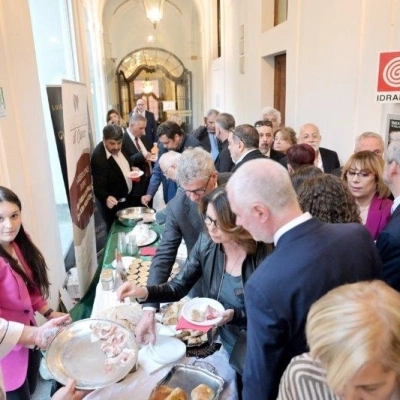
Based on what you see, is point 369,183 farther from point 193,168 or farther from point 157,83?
point 157,83

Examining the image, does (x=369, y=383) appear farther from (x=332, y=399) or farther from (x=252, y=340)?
(x=252, y=340)

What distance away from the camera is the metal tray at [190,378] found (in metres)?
1.39

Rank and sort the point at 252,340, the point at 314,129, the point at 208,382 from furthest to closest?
the point at 314,129 → the point at 208,382 → the point at 252,340

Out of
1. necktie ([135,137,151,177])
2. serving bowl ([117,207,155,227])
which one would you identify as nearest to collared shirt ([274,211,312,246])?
serving bowl ([117,207,155,227])

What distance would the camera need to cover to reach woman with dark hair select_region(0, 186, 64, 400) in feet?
5.65

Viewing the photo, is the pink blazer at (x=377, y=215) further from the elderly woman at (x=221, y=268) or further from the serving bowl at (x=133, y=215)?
the serving bowl at (x=133, y=215)

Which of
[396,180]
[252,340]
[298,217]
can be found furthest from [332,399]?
[396,180]

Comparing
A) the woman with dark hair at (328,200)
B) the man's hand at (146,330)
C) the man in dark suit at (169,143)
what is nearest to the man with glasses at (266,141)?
the man in dark suit at (169,143)

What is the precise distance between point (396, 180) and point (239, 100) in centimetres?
622

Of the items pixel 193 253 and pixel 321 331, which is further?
pixel 193 253

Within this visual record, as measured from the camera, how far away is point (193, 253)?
1781 mm

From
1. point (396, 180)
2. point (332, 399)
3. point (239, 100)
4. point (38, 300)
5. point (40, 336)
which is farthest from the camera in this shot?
point (239, 100)

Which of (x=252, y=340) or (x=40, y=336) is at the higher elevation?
(x=252, y=340)

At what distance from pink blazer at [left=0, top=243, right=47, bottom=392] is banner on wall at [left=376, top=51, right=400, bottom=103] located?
257cm
